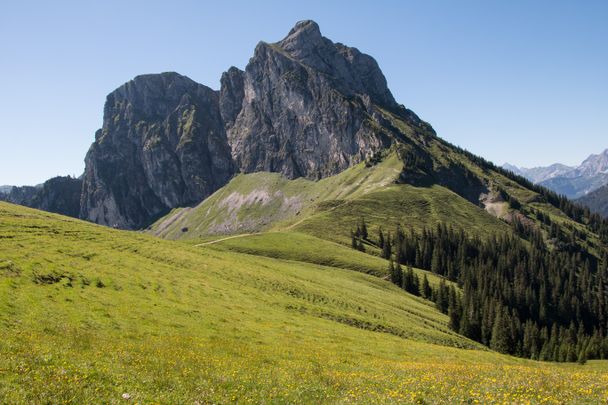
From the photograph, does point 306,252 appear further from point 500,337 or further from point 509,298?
point 509,298

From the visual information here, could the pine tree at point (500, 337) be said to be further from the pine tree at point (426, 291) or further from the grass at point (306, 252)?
the grass at point (306, 252)

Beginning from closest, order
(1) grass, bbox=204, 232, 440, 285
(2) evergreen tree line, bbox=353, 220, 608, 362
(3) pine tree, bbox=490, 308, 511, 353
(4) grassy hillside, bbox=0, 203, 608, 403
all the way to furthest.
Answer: (4) grassy hillside, bbox=0, 203, 608, 403 → (3) pine tree, bbox=490, 308, 511, 353 → (2) evergreen tree line, bbox=353, 220, 608, 362 → (1) grass, bbox=204, 232, 440, 285

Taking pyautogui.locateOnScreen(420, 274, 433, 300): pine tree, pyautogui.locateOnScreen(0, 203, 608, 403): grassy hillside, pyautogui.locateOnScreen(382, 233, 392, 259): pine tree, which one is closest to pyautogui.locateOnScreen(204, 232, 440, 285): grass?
pyautogui.locateOnScreen(420, 274, 433, 300): pine tree

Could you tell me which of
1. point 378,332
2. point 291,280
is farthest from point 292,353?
point 291,280

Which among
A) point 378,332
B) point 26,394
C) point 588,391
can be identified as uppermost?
point 588,391

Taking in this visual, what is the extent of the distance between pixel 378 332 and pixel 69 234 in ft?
189

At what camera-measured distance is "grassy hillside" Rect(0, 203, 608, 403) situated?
1942 centimetres

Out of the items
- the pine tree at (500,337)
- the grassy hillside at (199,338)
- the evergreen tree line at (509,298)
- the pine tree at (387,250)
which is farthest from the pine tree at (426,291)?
the grassy hillside at (199,338)

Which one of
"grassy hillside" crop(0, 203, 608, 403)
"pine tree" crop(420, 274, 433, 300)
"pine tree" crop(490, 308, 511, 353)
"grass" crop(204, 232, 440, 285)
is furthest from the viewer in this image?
"grass" crop(204, 232, 440, 285)

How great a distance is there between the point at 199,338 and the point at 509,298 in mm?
145546

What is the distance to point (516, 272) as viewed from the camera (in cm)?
18262

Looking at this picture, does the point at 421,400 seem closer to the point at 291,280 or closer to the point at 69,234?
the point at 291,280

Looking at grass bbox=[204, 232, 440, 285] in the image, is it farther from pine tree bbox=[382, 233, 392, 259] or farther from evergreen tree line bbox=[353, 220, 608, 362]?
pine tree bbox=[382, 233, 392, 259]

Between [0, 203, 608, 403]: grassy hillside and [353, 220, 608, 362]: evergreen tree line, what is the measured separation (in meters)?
32.2
